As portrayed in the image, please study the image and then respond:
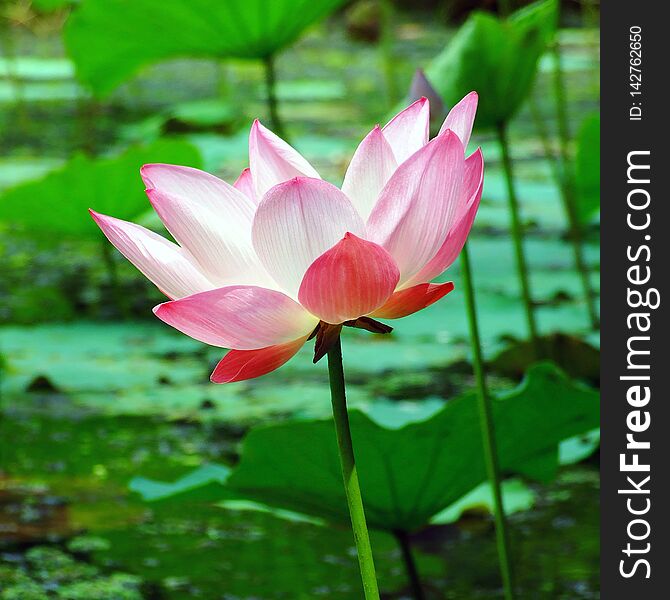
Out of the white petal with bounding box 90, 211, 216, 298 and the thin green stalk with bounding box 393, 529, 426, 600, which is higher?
the white petal with bounding box 90, 211, 216, 298

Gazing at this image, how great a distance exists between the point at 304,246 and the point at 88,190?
945 mm

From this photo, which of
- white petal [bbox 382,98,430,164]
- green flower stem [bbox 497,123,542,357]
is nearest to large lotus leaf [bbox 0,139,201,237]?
green flower stem [bbox 497,123,542,357]

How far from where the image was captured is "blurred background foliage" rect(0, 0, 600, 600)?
668 mm

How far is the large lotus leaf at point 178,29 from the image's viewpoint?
1.16m

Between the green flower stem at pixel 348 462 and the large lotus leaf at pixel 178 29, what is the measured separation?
32.1 inches

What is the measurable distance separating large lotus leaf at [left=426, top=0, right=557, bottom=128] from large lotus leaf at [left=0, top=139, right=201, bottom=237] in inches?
17.1

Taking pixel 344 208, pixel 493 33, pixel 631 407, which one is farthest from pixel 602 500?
pixel 493 33

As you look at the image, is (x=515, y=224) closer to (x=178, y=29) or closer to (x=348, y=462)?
(x=178, y=29)

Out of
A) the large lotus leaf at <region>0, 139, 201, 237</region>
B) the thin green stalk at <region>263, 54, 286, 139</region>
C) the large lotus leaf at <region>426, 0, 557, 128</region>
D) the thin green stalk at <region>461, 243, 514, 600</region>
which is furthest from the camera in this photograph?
the large lotus leaf at <region>0, 139, 201, 237</region>

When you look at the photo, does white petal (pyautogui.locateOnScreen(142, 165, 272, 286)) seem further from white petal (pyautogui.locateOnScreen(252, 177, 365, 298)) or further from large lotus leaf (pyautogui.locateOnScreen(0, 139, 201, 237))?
large lotus leaf (pyautogui.locateOnScreen(0, 139, 201, 237))

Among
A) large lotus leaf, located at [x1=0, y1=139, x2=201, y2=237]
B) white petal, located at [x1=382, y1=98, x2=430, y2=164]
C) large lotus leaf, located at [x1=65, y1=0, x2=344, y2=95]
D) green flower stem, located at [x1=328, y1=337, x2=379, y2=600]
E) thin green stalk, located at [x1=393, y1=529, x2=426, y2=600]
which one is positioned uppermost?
large lotus leaf, located at [x1=65, y1=0, x2=344, y2=95]

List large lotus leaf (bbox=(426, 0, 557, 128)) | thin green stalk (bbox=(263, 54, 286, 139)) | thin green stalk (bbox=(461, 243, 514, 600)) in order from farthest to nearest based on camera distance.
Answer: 1. thin green stalk (bbox=(263, 54, 286, 139))
2. large lotus leaf (bbox=(426, 0, 557, 128))
3. thin green stalk (bbox=(461, 243, 514, 600))

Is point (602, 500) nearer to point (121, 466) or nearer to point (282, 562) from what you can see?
point (282, 562)

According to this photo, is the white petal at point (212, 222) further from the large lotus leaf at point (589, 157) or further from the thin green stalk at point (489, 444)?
the large lotus leaf at point (589, 157)
